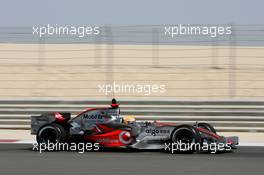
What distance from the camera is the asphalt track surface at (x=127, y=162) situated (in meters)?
10.8

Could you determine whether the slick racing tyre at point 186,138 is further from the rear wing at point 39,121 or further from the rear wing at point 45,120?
the rear wing at point 39,121

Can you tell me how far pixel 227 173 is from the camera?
10.5 m

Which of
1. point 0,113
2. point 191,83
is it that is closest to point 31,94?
point 0,113

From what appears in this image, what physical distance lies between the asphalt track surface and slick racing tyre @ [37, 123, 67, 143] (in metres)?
0.33

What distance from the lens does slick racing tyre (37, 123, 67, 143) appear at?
1375 cm

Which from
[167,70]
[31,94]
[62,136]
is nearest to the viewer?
[62,136]

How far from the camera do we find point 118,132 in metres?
13.5

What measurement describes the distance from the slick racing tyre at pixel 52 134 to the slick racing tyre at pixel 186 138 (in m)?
2.20

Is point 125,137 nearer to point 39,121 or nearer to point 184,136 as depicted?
point 184,136

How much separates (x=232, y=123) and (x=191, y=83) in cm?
490

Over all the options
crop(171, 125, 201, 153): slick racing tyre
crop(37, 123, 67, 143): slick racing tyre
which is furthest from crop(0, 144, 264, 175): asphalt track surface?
crop(37, 123, 67, 143): slick racing tyre

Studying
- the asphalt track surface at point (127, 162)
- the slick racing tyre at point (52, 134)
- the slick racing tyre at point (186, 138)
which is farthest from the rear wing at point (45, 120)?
the slick racing tyre at point (186, 138)

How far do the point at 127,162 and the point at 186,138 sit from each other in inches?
61.2

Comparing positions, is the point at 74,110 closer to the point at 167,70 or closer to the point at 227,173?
the point at 167,70
